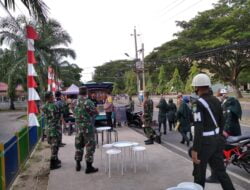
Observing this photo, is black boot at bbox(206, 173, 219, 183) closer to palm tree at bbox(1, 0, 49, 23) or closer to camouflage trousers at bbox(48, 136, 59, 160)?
camouflage trousers at bbox(48, 136, 59, 160)

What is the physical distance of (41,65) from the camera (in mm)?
28328

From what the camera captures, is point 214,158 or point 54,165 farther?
point 54,165

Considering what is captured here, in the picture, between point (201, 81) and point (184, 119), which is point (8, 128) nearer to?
point (184, 119)

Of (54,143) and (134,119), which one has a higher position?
(54,143)

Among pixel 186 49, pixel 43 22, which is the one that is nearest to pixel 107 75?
pixel 186 49

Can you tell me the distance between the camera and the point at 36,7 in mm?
7547

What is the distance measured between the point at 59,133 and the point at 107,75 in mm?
102737

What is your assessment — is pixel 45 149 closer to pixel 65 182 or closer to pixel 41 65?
pixel 65 182

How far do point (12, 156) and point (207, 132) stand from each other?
4242 mm

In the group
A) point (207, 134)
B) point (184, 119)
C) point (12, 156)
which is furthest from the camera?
point (184, 119)

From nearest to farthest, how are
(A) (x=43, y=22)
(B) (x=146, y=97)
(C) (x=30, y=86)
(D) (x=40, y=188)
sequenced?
(D) (x=40, y=188) → (A) (x=43, y=22) → (C) (x=30, y=86) → (B) (x=146, y=97)

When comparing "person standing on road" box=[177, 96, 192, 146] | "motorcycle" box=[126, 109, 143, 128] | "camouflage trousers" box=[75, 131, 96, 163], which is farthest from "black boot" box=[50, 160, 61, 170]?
"motorcycle" box=[126, 109, 143, 128]

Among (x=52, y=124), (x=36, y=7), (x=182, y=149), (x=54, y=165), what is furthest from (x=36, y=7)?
(x=182, y=149)

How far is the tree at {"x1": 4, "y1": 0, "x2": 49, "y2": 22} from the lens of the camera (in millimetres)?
7277
